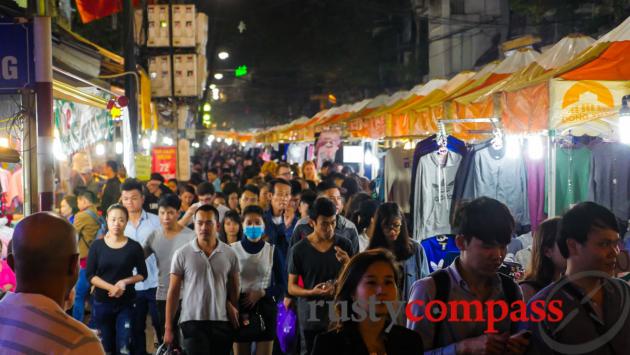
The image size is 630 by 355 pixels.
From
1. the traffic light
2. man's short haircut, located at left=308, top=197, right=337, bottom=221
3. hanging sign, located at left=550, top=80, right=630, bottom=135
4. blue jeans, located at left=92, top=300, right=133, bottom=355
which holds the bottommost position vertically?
blue jeans, located at left=92, top=300, right=133, bottom=355

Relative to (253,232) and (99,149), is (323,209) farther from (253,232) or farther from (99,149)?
(99,149)

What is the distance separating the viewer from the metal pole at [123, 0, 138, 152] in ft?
45.4

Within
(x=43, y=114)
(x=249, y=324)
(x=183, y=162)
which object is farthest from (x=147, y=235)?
(x=183, y=162)

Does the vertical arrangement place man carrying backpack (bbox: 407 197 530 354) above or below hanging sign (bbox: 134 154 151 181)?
below

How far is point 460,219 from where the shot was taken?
3.73 metres

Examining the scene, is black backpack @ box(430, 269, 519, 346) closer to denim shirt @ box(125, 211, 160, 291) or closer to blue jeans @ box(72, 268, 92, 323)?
denim shirt @ box(125, 211, 160, 291)

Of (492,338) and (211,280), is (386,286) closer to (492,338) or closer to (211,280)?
(492,338)

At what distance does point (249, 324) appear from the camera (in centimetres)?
688

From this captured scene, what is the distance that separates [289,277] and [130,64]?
889 cm

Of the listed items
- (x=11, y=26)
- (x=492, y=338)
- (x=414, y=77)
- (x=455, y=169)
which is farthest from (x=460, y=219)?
(x=414, y=77)

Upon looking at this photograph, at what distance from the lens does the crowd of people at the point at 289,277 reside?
2.80 metres

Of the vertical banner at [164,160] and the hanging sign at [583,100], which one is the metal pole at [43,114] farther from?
the vertical banner at [164,160]

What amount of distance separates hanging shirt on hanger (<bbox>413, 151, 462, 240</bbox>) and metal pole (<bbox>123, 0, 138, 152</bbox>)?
21.1ft

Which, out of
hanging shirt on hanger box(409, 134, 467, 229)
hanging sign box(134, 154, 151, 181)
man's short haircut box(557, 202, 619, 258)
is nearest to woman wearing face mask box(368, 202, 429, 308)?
man's short haircut box(557, 202, 619, 258)
